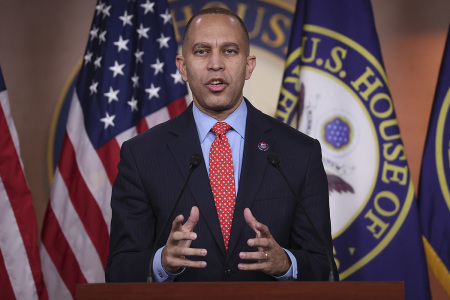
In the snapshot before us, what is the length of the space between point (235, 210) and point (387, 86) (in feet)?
6.74

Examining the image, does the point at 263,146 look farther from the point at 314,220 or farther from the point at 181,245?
the point at 181,245

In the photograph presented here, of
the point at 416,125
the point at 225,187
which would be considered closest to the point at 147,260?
the point at 225,187

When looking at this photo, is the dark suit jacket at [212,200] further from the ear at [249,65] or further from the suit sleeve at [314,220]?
the ear at [249,65]

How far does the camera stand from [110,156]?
3.64 meters

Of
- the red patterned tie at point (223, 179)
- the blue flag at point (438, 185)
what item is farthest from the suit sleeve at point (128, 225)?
the blue flag at point (438, 185)

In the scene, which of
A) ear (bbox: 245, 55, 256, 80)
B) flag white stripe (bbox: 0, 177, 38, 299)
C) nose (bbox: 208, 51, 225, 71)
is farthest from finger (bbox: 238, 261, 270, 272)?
flag white stripe (bbox: 0, 177, 38, 299)

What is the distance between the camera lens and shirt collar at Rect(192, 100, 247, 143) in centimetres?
224

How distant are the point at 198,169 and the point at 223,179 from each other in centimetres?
10

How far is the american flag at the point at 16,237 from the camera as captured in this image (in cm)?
345

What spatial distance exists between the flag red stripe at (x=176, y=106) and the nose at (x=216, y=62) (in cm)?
156

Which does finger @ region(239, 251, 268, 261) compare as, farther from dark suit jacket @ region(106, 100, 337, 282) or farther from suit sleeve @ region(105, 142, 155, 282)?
suit sleeve @ region(105, 142, 155, 282)

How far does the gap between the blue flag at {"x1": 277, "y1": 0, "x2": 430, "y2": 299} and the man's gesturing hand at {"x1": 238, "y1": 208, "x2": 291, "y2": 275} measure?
193cm

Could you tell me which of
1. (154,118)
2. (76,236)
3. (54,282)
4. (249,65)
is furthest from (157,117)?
(249,65)

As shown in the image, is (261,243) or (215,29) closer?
Result: (261,243)
